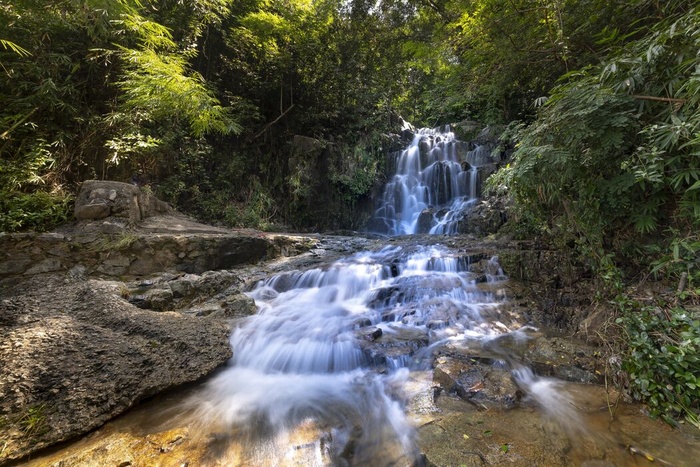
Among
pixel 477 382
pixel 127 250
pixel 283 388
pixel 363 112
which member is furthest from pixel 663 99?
pixel 363 112

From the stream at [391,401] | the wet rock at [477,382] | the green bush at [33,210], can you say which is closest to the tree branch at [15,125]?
the green bush at [33,210]

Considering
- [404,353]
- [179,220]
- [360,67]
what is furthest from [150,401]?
[360,67]

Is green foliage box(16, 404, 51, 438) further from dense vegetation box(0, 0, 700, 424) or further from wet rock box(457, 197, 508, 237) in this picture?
wet rock box(457, 197, 508, 237)

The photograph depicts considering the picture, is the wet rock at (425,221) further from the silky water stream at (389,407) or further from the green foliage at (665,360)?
the green foliage at (665,360)

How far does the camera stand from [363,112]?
44.2ft

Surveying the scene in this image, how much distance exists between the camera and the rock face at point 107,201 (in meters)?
6.00

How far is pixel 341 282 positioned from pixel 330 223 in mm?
6438

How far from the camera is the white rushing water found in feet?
8.53

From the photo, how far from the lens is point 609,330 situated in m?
2.98

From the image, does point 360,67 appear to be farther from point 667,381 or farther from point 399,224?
point 667,381

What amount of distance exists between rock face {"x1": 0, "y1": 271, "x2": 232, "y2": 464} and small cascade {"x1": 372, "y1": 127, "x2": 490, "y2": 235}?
27.4ft

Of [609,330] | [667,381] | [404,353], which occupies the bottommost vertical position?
[404,353]

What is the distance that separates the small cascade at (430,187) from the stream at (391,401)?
17.4ft

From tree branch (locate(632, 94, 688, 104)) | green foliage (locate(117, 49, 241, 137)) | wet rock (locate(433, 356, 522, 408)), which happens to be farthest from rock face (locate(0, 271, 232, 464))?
green foliage (locate(117, 49, 241, 137))
